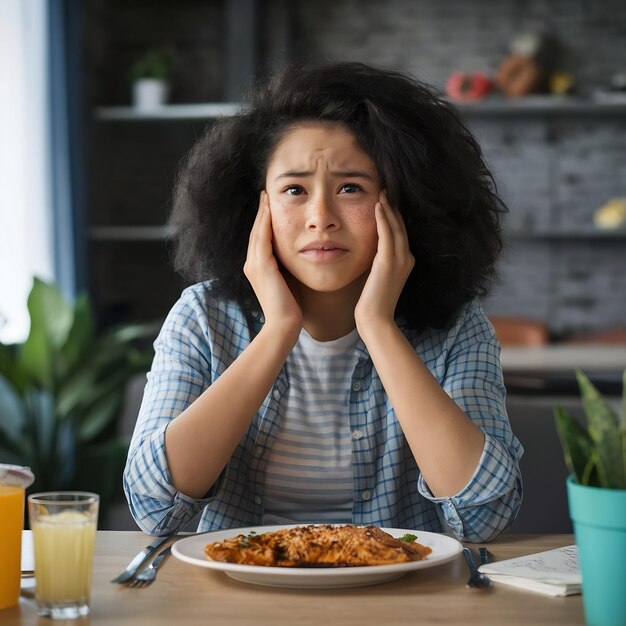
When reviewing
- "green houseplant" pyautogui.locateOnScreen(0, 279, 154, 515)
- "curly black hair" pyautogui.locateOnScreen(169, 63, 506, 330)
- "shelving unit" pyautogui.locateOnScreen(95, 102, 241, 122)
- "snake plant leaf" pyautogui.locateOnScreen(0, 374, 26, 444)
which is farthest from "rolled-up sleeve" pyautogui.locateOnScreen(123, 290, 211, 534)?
"shelving unit" pyautogui.locateOnScreen(95, 102, 241, 122)

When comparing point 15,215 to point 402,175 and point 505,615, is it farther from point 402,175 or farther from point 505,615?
point 505,615

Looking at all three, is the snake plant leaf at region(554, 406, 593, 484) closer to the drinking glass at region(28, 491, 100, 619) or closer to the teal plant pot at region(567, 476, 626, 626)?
the teal plant pot at region(567, 476, 626, 626)

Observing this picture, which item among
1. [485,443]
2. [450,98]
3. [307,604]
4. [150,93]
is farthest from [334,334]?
[150,93]

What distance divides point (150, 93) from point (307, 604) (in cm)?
451

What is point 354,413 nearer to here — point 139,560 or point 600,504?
point 139,560

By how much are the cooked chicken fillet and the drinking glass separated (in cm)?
16

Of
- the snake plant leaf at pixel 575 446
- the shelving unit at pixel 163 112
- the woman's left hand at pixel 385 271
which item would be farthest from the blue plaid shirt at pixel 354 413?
the shelving unit at pixel 163 112

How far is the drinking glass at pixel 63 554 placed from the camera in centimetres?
96

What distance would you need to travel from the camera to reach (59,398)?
3.54m

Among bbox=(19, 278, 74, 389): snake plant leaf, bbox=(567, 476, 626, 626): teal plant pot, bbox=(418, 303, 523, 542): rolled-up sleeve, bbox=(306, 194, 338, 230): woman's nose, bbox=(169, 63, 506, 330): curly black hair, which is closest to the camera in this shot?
bbox=(567, 476, 626, 626): teal plant pot

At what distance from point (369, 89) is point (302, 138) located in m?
0.14

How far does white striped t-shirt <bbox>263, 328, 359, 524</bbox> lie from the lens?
1598mm

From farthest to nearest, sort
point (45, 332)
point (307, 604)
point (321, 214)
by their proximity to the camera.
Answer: point (45, 332) < point (321, 214) < point (307, 604)

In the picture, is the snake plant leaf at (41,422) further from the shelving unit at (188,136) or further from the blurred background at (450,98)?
the shelving unit at (188,136)
